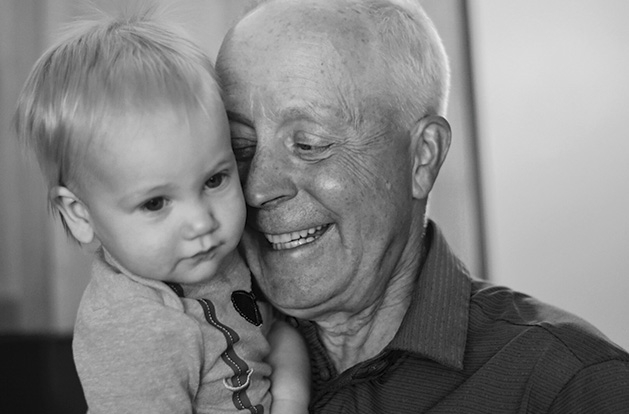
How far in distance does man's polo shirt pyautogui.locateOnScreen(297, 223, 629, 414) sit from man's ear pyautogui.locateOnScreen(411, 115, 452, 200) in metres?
0.15

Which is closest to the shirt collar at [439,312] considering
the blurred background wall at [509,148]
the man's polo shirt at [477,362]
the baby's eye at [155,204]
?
the man's polo shirt at [477,362]

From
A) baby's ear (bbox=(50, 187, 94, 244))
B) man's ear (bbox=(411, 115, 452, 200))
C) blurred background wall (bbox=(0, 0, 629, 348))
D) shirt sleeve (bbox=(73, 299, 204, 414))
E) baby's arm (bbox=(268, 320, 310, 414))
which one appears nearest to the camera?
shirt sleeve (bbox=(73, 299, 204, 414))

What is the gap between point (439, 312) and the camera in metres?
1.65

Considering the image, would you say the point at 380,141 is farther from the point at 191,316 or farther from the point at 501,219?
the point at 501,219

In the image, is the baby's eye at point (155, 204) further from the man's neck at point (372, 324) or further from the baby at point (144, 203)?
the man's neck at point (372, 324)

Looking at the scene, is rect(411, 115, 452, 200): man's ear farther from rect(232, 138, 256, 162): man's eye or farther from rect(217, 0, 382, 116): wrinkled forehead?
rect(232, 138, 256, 162): man's eye

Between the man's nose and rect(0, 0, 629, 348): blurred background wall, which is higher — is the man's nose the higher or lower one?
the higher one

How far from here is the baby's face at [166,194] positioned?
1299 mm

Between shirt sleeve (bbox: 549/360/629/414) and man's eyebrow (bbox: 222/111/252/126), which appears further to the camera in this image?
man's eyebrow (bbox: 222/111/252/126)

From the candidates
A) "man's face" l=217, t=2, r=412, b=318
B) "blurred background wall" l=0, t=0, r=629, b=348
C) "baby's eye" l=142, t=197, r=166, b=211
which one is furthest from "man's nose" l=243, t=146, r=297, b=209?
"blurred background wall" l=0, t=0, r=629, b=348

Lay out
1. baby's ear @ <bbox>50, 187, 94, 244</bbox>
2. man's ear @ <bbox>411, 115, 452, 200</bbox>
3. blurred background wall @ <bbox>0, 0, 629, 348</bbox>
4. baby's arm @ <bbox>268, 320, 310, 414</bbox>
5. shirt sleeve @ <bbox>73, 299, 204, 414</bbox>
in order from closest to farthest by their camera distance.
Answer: shirt sleeve @ <bbox>73, 299, 204, 414</bbox> → baby's ear @ <bbox>50, 187, 94, 244</bbox> → baby's arm @ <bbox>268, 320, 310, 414</bbox> → man's ear @ <bbox>411, 115, 452, 200</bbox> → blurred background wall @ <bbox>0, 0, 629, 348</bbox>

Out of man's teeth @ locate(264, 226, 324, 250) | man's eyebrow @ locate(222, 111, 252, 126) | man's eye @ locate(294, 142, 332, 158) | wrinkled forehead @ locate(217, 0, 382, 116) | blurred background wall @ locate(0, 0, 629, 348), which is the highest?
wrinkled forehead @ locate(217, 0, 382, 116)

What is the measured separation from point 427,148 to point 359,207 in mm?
230

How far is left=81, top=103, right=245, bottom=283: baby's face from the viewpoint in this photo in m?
1.30
